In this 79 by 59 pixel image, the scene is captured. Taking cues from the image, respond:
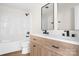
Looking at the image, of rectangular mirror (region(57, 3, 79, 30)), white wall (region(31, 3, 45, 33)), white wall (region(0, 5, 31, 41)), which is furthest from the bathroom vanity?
white wall (region(0, 5, 31, 41))

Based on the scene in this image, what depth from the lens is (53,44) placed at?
137 centimetres

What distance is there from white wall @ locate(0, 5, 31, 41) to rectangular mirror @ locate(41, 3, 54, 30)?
662 millimetres

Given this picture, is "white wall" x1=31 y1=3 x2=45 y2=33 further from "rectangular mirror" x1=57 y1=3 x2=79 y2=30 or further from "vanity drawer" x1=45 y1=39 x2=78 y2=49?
"vanity drawer" x1=45 y1=39 x2=78 y2=49

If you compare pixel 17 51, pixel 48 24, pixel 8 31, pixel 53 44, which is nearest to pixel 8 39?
pixel 8 31

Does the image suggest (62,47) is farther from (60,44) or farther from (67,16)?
(67,16)

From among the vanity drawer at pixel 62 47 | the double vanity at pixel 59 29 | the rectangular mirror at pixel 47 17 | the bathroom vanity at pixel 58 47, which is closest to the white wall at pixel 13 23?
the rectangular mirror at pixel 47 17

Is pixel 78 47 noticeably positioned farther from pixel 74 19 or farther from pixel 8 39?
pixel 8 39

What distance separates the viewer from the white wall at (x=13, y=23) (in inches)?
109

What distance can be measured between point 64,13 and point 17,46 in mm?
1949

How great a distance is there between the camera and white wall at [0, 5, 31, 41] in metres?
2.77

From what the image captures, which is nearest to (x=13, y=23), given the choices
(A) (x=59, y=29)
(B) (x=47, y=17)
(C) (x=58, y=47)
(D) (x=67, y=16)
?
(B) (x=47, y=17)

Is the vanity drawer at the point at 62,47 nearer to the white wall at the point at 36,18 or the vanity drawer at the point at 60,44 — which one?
the vanity drawer at the point at 60,44

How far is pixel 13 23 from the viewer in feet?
9.66

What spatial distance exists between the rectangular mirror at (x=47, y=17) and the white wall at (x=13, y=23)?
2.17ft
